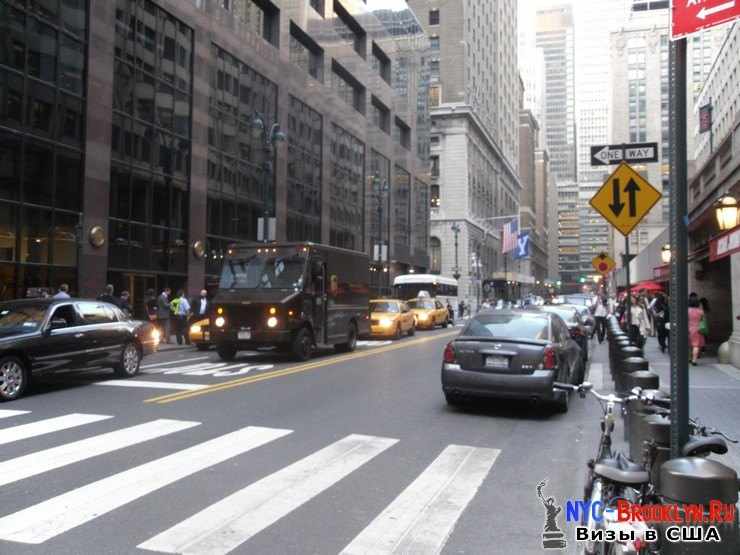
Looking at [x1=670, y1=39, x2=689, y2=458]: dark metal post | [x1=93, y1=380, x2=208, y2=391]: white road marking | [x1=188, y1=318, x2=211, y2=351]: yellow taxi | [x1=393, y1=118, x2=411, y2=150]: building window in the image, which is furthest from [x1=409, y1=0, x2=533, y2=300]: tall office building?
[x1=670, y1=39, x2=689, y2=458]: dark metal post

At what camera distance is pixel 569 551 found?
4637 millimetres

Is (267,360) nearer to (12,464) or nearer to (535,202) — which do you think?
(12,464)

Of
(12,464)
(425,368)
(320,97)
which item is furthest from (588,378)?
(320,97)

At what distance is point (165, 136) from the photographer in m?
28.6

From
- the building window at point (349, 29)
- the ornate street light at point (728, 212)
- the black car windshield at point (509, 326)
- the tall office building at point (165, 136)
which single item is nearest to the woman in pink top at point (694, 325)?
the ornate street light at point (728, 212)

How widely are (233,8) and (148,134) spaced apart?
11147mm

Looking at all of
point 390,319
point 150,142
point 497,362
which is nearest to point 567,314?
point 390,319

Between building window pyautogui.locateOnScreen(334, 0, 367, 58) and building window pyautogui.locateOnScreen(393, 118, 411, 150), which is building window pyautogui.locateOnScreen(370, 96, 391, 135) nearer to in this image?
building window pyautogui.locateOnScreen(393, 118, 411, 150)

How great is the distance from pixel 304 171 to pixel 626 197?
3263cm

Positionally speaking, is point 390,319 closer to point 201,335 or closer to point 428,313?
point 201,335

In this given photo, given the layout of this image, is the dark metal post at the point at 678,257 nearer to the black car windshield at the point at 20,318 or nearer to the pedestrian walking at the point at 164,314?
the black car windshield at the point at 20,318

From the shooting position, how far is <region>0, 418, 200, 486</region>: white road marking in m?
6.40

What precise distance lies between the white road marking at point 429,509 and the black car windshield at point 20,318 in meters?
7.79

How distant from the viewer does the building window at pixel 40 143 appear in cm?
2098
